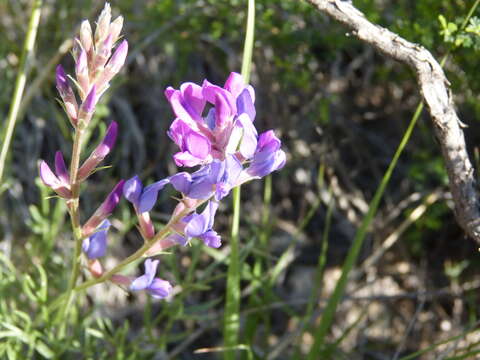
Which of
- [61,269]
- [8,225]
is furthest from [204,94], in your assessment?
[8,225]

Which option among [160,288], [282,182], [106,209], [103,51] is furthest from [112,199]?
[282,182]

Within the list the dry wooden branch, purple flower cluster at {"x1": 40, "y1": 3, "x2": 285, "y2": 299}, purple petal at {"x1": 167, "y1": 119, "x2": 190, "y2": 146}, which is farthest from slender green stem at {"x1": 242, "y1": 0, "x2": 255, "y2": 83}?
purple petal at {"x1": 167, "y1": 119, "x2": 190, "y2": 146}

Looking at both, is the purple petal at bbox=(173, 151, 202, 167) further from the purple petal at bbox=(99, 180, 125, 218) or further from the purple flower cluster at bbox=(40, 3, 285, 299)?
the purple petal at bbox=(99, 180, 125, 218)

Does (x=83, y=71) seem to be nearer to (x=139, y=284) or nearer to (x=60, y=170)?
(x=60, y=170)

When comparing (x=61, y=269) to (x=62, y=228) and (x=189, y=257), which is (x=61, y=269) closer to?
(x=62, y=228)

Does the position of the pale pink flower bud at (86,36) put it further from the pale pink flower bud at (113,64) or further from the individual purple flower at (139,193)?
the individual purple flower at (139,193)
